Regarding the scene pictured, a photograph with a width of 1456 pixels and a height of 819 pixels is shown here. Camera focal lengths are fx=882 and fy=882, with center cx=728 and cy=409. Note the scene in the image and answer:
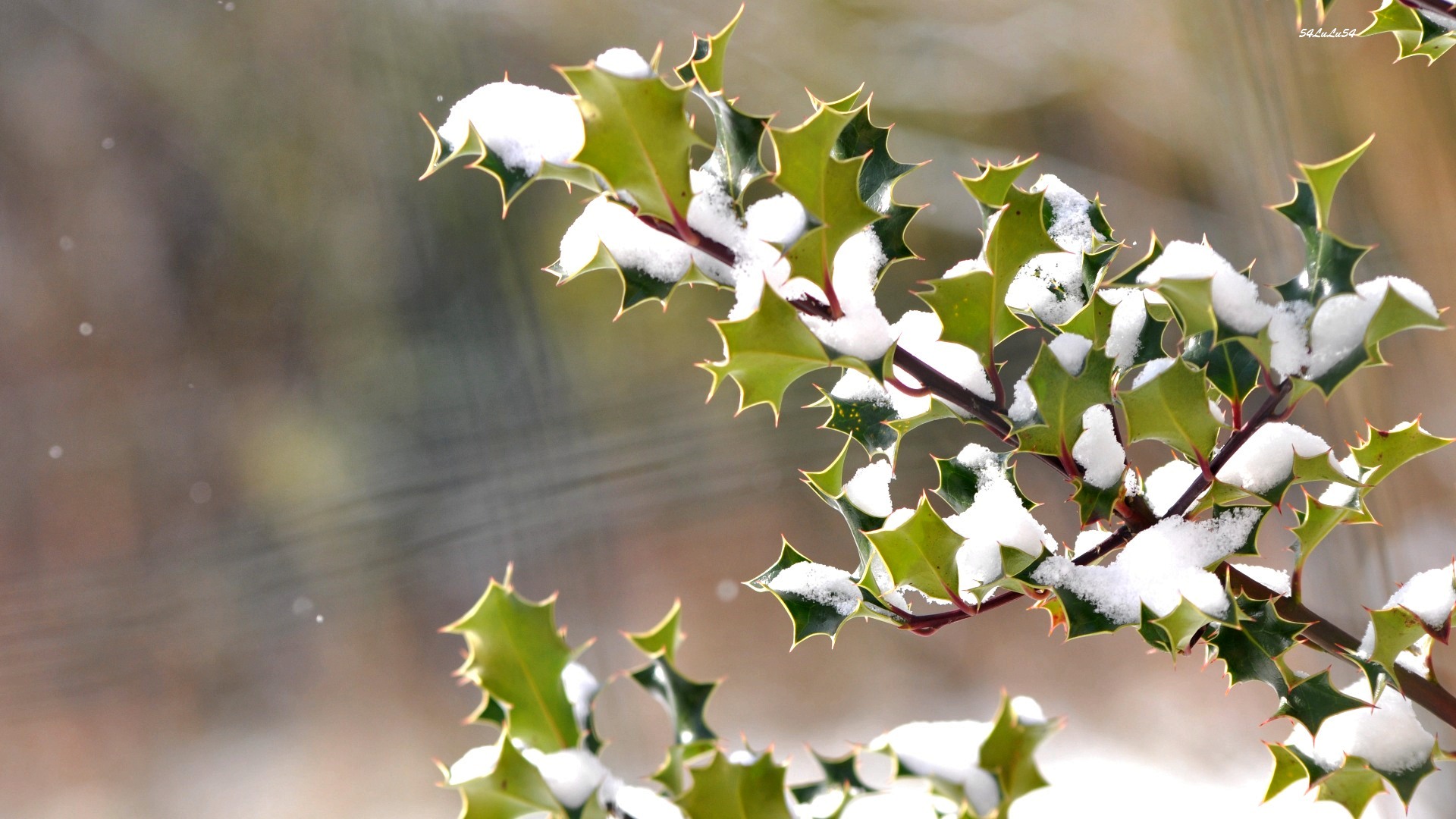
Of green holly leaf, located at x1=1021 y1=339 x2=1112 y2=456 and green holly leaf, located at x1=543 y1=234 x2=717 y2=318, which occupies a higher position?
green holly leaf, located at x1=543 y1=234 x2=717 y2=318

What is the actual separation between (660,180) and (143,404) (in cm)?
113

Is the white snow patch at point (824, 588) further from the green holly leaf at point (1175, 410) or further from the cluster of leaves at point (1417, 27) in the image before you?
the cluster of leaves at point (1417, 27)

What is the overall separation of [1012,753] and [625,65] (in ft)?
0.52

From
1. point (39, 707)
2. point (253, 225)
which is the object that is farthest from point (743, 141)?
point (39, 707)

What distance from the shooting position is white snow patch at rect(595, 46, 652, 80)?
0.18m

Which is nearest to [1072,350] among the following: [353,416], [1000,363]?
[1000,363]

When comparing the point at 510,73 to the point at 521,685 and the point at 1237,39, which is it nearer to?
the point at 1237,39

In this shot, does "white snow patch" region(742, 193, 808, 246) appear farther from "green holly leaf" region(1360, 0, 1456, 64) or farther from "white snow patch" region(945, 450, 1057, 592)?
"green holly leaf" region(1360, 0, 1456, 64)

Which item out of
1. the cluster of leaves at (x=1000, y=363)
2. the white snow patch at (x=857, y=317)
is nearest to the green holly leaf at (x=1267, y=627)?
the cluster of leaves at (x=1000, y=363)

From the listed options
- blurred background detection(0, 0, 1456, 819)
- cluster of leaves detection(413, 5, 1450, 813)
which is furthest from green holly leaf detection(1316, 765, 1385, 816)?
blurred background detection(0, 0, 1456, 819)

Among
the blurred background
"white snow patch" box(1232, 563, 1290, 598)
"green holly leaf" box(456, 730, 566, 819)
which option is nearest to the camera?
"green holly leaf" box(456, 730, 566, 819)

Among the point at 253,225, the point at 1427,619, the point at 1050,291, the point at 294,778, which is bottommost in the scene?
the point at 294,778

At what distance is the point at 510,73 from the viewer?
3.48ft

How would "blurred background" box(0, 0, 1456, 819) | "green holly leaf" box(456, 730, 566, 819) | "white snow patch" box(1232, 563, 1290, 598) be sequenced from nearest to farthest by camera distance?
"green holly leaf" box(456, 730, 566, 819), "white snow patch" box(1232, 563, 1290, 598), "blurred background" box(0, 0, 1456, 819)
